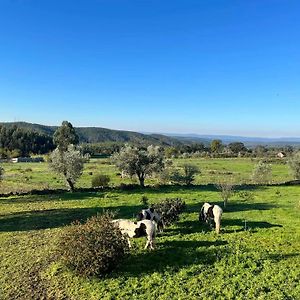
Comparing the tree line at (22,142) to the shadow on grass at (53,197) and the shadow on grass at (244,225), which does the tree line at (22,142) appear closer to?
the shadow on grass at (53,197)

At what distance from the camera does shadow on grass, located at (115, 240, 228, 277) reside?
16859 millimetres

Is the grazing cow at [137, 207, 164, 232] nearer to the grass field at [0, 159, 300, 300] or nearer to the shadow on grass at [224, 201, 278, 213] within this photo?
the grass field at [0, 159, 300, 300]

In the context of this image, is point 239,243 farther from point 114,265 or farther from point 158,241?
point 114,265

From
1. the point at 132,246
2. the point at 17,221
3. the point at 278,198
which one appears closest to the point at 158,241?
the point at 132,246

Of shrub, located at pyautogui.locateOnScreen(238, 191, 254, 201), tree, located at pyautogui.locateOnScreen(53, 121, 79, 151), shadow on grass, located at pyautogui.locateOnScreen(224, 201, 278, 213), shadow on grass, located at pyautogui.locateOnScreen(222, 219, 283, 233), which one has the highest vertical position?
tree, located at pyautogui.locateOnScreen(53, 121, 79, 151)

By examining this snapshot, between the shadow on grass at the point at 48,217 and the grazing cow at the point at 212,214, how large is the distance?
21.5ft

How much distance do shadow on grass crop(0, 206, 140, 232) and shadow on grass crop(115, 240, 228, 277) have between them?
402 inches

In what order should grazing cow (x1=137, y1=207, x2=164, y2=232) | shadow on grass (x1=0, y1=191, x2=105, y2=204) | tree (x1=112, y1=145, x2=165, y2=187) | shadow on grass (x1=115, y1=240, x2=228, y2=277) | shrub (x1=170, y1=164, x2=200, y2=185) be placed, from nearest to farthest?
shadow on grass (x1=115, y1=240, x2=228, y2=277)
grazing cow (x1=137, y1=207, x2=164, y2=232)
shadow on grass (x1=0, y1=191, x2=105, y2=204)
tree (x1=112, y1=145, x2=165, y2=187)
shrub (x1=170, y1=164, x2=200, y2=185)

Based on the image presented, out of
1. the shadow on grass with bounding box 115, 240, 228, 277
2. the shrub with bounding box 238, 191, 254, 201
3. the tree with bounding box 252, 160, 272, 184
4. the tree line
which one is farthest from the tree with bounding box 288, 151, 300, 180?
the tree line

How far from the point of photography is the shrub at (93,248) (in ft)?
53.4

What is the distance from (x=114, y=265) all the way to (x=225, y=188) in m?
20.1

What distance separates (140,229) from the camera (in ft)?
66.1

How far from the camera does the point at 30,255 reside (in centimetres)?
2025

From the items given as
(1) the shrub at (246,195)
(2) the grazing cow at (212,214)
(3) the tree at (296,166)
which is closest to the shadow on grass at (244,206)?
(1) the shrub at (246,195)
